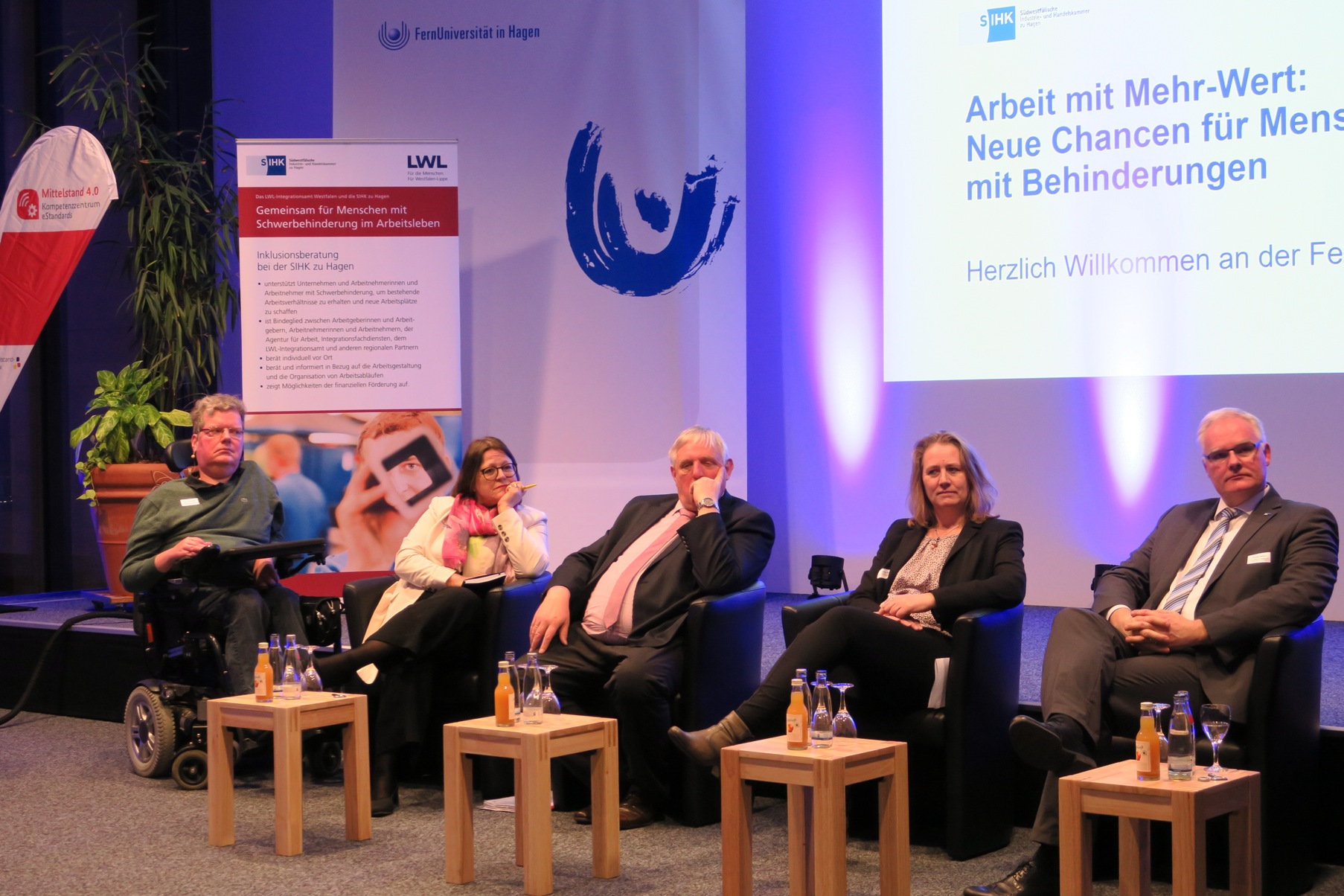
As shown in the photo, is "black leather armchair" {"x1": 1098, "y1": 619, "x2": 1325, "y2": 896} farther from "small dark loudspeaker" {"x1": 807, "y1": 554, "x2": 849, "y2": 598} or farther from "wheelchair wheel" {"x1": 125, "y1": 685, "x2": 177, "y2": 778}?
"wheelchair wheel" {"x1": 125, "y1": 685, "x2": 177, "y2": 778}

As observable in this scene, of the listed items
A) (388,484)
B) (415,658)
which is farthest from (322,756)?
(388,484)

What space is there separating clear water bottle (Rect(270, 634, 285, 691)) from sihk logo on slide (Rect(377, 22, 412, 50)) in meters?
3.47

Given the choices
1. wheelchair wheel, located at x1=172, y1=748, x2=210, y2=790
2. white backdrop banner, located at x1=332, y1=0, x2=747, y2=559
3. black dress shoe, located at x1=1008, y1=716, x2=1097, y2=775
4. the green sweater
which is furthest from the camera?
white backdrop banner, located at x1=332, y1=0, x2=747, y2=559

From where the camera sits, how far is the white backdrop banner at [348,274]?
600 cm

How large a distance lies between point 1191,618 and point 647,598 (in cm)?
150

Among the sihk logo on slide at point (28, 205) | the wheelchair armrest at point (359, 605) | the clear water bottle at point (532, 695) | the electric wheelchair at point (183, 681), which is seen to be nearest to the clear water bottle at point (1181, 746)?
the clear water bottle at point (532, 695)

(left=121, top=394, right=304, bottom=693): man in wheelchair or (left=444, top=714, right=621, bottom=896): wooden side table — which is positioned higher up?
(left=121, top=394, right=304, bottom=693): man in wheelchair

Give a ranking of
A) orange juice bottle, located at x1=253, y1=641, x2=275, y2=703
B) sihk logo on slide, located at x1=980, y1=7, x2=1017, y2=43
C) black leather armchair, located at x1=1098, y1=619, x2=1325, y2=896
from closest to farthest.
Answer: black leather armchair, located at x1=1098, y1=619, x2=1325, y2=896 → orange juice bottle, located at x1=253, y1=641, x2=275, y2=703 → sihk logo on slide, located at x1=980, y1=7, x2=1017, y2=43

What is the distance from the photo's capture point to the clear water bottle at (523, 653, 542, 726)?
10.6 feet

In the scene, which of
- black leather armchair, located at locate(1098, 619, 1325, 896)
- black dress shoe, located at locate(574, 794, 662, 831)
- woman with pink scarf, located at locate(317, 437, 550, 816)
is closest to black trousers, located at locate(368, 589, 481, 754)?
woman with pink scarf, located at locate(317, 437, 550, 816)

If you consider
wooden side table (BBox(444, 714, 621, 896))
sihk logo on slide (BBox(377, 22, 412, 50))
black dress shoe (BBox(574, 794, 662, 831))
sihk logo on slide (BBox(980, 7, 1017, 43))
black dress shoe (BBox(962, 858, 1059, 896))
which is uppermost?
sihk logo on slide (BBox(377, 22, 412, 50))

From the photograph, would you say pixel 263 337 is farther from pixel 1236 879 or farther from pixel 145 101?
pixel 1236 879

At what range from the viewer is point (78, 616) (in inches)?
209

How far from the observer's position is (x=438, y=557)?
421cm
